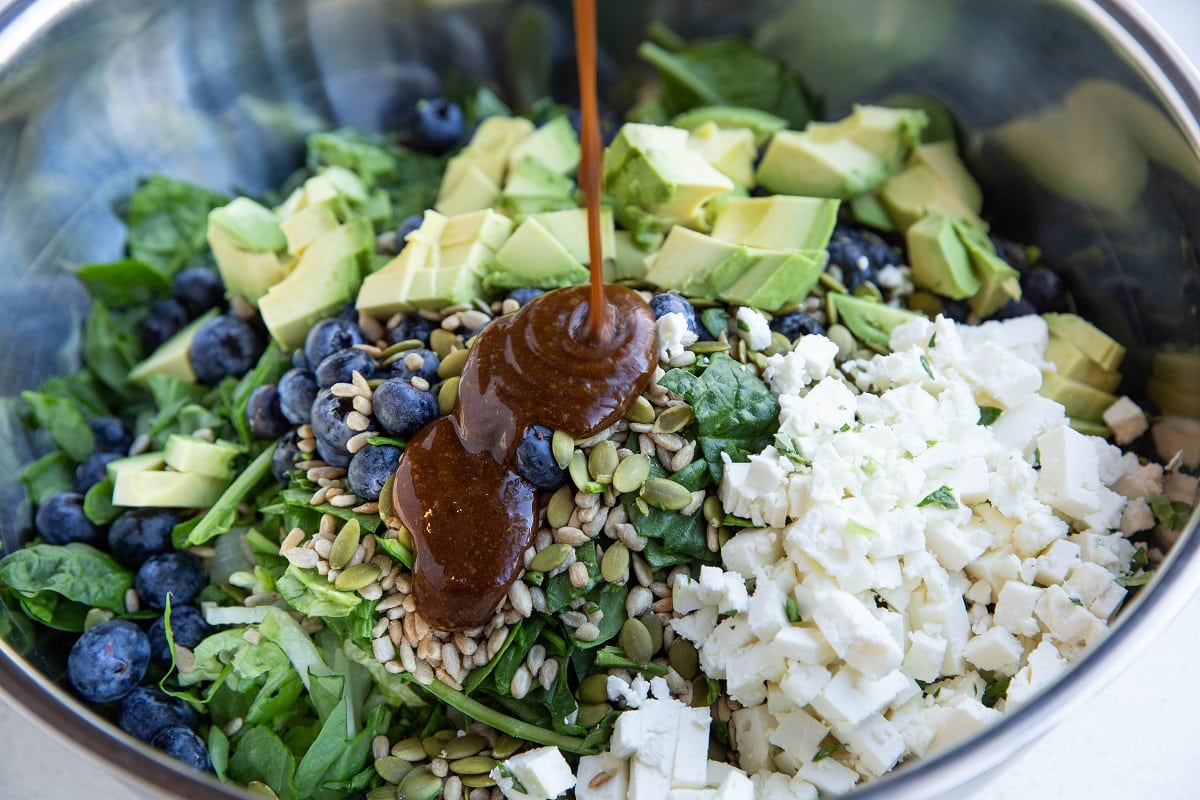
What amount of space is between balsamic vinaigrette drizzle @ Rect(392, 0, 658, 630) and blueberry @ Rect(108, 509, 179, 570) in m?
0.55

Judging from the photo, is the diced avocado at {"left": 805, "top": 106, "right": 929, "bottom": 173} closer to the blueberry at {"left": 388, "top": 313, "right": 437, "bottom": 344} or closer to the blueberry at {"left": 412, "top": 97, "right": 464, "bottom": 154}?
the blueberry at {"left": 412, "top": 97, "right": 464, "bottom": 154}

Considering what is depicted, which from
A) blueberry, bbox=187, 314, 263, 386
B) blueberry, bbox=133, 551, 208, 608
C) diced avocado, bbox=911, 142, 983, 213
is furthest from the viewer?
diced avocado, bbox=911, 142, 983, 213

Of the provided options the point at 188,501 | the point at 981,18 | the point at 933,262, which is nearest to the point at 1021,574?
the point at 933,262

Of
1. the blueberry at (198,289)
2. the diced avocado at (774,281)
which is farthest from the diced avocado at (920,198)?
the blueberry at (198,289)

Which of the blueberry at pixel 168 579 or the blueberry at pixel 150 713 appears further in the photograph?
the blueberry at pixel 168 579

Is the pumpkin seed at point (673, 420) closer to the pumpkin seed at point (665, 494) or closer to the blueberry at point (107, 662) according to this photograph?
the pumpkin seed at point (665, 494)

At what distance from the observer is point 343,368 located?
1681mm

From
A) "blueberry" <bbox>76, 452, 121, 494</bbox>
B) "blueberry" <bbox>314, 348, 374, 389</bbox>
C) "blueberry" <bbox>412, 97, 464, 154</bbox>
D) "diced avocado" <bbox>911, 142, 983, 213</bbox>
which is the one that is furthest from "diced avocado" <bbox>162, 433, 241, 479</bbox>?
"diced avocado" <bbox>911, 142, 983, 213</bbox>

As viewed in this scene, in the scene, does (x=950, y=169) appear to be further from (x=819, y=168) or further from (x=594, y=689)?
(x=594, y=689)

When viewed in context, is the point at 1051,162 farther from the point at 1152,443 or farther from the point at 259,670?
the point at 259,670

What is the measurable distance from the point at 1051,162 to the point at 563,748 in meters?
1.57

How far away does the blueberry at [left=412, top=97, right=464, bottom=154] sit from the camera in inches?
90.8

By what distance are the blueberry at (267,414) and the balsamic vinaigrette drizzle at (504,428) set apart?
358mm

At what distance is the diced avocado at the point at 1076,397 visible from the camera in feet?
6.04
